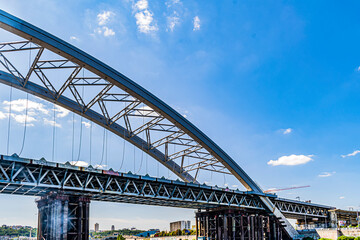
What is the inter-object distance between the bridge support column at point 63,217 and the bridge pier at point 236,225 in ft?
86.1

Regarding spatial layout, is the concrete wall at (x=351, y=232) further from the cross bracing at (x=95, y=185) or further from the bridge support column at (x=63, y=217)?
the bridge support column at (x=63, y=217)

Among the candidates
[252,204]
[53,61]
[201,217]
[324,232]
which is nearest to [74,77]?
[53,61]

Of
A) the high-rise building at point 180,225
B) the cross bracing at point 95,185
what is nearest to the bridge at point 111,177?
the cross bracing at point 95,185

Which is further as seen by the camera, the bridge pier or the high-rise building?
the high-rise building

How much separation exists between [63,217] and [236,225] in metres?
32.3

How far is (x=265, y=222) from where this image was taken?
210ft

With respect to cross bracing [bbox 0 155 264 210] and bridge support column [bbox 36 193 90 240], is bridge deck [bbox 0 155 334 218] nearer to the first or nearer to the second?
cross bracing [bbox 0 155 264 210]

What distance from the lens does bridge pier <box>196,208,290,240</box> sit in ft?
185

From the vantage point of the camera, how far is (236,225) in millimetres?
57906

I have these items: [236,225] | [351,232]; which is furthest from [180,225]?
[236,225]

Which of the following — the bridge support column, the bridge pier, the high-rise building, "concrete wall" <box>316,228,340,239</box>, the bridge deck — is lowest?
the high-rise building

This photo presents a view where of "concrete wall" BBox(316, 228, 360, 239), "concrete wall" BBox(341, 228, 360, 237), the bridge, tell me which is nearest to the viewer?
the bridge

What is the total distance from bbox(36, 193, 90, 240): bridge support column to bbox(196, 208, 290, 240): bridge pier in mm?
26234

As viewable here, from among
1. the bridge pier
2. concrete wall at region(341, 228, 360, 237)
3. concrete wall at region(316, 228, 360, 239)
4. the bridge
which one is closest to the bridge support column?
the bridge
